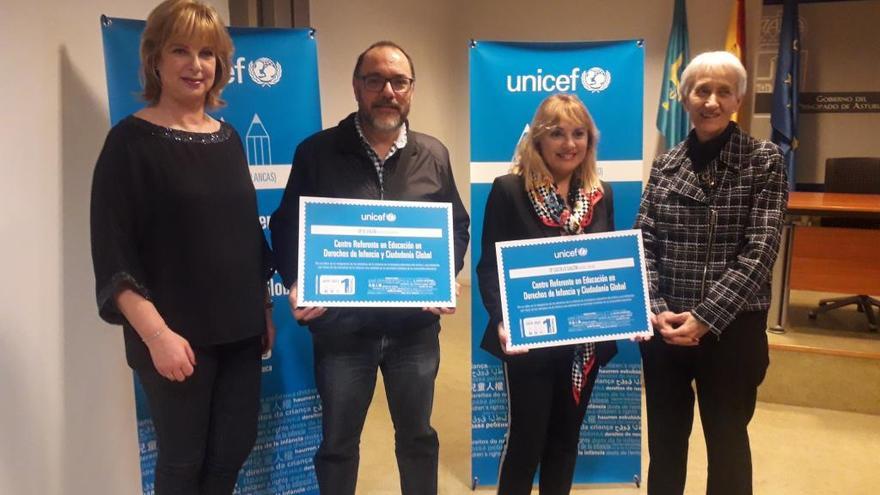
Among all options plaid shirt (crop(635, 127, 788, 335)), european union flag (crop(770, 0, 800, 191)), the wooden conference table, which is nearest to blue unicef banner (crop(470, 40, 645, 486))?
plaid shirt (crop(635, 127, 788, 335))

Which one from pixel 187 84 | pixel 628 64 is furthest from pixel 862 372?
pixel 187 84

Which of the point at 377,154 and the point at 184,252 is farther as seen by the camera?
the point at 377,154

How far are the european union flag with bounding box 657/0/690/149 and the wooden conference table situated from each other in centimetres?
148

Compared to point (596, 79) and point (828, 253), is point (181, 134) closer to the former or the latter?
point (596, 79)

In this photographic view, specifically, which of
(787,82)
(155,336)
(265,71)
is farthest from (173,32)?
(787,82)

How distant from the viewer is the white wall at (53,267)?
171 cm

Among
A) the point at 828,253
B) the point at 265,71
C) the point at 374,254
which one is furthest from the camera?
the point at 828,253

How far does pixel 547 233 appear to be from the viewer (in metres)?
1.81

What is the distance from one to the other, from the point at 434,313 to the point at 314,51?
1.06 meters

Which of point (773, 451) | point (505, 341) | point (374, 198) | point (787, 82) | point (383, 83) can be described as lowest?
point (773, 451)

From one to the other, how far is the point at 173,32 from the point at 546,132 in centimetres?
96

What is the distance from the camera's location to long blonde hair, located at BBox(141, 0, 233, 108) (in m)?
1.42

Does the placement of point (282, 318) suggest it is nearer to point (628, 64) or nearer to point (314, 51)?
point (314, 51)

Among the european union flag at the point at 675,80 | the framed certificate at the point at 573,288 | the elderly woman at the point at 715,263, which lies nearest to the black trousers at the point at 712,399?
the elderly woman at the point at 715,263
